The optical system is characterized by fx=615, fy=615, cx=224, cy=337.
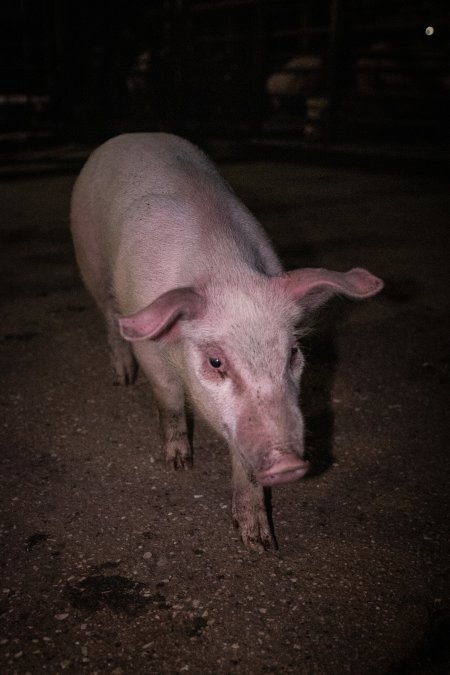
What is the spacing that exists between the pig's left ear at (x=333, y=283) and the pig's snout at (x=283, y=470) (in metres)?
0.62

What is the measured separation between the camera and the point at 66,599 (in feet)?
6.81

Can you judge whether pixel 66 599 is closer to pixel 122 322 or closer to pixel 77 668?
pixel 77 668

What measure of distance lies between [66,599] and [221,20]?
17.9m

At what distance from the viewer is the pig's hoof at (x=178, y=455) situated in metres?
2.82

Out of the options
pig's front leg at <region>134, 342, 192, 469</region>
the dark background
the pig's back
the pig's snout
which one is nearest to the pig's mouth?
the pig's snout

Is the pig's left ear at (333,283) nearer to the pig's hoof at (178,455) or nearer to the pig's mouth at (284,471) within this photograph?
the pig's mouth at (284,471)

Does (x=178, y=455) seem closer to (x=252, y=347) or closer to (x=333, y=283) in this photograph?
(x=252, y=347)

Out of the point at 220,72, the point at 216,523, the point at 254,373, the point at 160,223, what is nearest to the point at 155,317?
the point at 254,373

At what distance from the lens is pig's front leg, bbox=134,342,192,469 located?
273 cm

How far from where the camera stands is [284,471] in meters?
1.88

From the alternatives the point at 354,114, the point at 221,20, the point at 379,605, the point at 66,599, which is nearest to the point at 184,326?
the point at 66,599

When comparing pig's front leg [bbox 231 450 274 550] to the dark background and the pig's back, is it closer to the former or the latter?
the pig's back

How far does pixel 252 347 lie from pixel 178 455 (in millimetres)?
954

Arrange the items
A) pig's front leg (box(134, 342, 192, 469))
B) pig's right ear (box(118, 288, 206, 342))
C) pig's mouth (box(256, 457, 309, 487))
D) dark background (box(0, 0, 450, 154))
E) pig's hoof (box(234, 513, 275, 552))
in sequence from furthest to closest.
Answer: dark background (box(0, 0, 450, 154)) < pig's front leg (box(134, 342, 192, 469)) < pig's hoof (box(234, 513, 275, 552)) < pig's right ear (box(118, 288, 206, 342)) < pig's mouth (box(256, 457, 309, 487))
